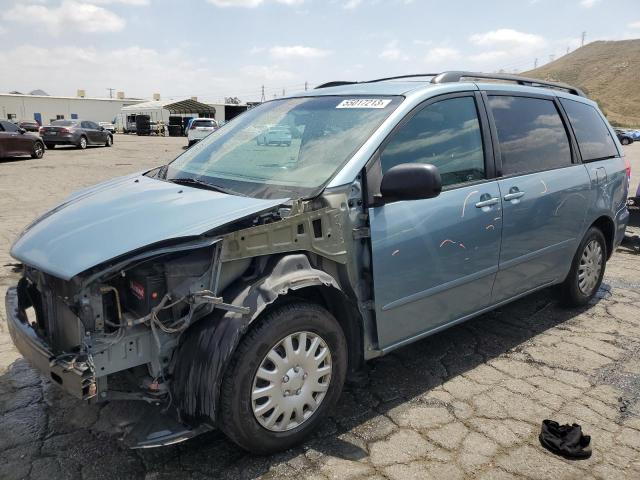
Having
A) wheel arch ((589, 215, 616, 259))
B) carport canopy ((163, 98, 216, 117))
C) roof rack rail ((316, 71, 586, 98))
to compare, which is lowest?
wheel arch ((589, 215, 616, 259))

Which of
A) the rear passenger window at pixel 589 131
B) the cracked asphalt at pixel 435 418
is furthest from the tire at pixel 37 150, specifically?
the rear passenger window at pixel 589 131

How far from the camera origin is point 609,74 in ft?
315

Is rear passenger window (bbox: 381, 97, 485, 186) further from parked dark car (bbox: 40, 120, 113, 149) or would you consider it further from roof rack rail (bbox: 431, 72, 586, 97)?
parked dark car (bbox: 40, 120, 113, 149)

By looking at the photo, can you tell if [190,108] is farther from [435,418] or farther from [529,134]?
[435,418]

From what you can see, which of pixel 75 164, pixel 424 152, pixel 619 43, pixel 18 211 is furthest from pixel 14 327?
pixel 619 43

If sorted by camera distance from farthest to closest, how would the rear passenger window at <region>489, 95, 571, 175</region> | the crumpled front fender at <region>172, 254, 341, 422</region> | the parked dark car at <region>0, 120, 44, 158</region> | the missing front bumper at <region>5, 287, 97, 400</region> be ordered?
the parked dark car at <region>0, 120, 44, 158</region>
the rear passenger window at <region>489, 95, 571, 175</region>
the crumpled front fender at <region>172, 254, 341, 422</region>
the missing front bumper at <region>5, 287, 97, 400</region>

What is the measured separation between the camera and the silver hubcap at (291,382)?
8.22 feet

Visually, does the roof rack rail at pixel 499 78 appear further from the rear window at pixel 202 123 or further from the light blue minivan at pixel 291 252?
the rear window at pixel 202 123

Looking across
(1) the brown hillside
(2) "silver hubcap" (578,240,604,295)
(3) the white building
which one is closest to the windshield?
(2) "silver hubcap" (578,240,604,295)

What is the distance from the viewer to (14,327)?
2725 mm

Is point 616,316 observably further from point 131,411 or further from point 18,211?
point 18,211

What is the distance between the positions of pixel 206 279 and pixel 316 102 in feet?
5.51

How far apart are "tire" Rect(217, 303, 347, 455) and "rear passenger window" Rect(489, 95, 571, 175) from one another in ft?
6.09

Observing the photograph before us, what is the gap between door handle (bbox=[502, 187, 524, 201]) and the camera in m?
3.58
